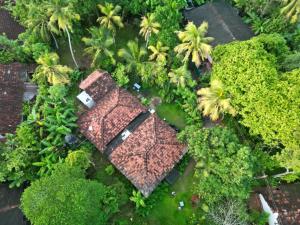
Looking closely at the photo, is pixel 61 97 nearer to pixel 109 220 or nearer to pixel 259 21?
pixel 109 220

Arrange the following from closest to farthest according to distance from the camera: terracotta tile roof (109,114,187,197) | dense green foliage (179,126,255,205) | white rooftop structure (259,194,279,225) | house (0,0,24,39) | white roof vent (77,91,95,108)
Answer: dense green foliage (179,126,255,205), white rooftop structure (259,194,279,225), terracotta tile roof (109,114,187,197), white roof vent (77,91,95,108), house (0,0,24,39)

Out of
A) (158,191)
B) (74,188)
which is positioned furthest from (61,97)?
(158,191)

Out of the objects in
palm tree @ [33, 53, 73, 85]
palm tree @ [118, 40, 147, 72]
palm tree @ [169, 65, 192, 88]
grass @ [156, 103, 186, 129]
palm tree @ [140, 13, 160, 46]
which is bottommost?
grass @ [156, 103, 186, 129]

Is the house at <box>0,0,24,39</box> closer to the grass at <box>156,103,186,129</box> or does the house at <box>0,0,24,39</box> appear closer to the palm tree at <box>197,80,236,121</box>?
the grass at <box>156,103,186,129</box>

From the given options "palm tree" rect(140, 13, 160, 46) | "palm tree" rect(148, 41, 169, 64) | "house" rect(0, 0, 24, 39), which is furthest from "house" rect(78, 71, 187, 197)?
"house" rect(0, 0, 24, 39)

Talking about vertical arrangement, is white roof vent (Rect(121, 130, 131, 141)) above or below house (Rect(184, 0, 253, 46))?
below

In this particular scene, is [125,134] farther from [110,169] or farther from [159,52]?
[159,52]
